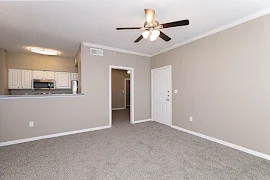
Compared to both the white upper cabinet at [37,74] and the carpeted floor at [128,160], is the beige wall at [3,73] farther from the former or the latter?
the carpeted floor at [128,160]

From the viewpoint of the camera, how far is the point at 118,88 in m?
8.30

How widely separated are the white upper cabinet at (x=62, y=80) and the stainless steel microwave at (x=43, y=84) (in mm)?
179

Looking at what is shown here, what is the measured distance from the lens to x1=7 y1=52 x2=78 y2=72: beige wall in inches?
185

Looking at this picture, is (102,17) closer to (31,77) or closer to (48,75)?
Answer: (48,75)

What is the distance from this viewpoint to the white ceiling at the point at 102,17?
2082 millimetres

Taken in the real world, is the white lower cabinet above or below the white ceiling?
below

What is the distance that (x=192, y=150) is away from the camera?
260cm

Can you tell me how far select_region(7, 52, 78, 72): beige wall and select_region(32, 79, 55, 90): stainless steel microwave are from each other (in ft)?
1.69

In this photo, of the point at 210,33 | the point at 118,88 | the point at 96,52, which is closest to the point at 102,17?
the point at 96,52

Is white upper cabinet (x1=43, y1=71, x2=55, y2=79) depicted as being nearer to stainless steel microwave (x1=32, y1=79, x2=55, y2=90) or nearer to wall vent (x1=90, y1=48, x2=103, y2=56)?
stainless steel microwave (x1=32, y1=79, x2=55, y2=90)

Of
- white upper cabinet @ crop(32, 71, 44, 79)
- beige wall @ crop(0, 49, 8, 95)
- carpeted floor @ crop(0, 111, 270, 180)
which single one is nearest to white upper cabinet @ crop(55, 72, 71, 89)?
white upper cabinet @ crop(32, 71, 44, 79)

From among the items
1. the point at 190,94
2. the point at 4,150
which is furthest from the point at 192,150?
the point at 4,150

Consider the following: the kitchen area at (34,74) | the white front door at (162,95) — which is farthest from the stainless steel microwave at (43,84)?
the white front door at (162,95)

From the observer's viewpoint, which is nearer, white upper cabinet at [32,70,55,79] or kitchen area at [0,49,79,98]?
kitchen area at [0,49,79,98]
